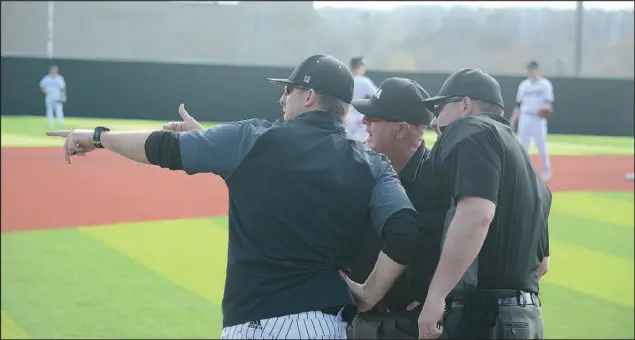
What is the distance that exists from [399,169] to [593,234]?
8562 millimetres

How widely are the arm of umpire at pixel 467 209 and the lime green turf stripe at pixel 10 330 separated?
15.3 ft

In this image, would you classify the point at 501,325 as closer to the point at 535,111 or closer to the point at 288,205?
the point at 288,205

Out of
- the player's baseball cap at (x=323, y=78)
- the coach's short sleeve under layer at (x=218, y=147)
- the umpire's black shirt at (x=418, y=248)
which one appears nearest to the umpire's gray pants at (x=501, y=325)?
the umpire's black shirt at (x=418, y=248)

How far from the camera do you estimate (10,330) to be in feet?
22.7

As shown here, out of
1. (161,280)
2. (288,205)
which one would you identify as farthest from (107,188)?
(288,205)

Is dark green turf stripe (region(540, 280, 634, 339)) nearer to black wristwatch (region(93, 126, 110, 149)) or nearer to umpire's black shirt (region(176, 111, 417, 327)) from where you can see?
umpire's black shirt (region(176, 111, 417, 327))

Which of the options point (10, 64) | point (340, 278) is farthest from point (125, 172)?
point (10, 64)

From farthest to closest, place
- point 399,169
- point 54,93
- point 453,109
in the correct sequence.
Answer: point 54,93 → point 399,169 → point 453,109

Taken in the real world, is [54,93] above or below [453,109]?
below

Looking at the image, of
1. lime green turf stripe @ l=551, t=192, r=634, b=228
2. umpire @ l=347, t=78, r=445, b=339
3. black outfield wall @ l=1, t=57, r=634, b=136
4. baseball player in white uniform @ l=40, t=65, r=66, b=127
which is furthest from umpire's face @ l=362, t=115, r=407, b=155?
black outfield wall @ l=1, t=57, r=634, b=136

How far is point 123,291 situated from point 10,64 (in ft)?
84.8

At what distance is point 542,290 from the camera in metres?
8.62

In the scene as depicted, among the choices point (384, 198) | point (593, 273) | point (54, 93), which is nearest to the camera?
point (384, 198)

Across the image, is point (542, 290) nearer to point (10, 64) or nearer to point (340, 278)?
point (340, 278)
